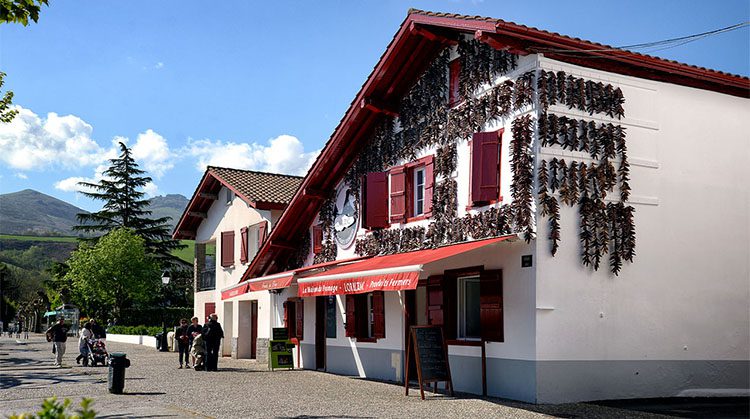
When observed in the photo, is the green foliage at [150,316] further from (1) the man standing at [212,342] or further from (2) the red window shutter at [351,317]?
(2) the red window shutter at [351,317]

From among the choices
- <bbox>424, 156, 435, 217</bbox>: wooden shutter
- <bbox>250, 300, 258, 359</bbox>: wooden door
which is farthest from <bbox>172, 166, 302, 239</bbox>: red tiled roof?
<bbox>424, 156, 435, 217</bbox>: wooden shutter

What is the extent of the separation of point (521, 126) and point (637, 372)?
437 cm

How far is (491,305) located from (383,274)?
188cm

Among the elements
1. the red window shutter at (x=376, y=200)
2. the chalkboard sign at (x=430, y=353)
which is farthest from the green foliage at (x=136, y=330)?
the chalkboard sign at (x=430, y=353)

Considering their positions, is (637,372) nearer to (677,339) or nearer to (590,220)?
(677,339)

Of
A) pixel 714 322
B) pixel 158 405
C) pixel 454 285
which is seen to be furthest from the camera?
pixel 454 285

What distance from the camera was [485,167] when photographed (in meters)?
13.8

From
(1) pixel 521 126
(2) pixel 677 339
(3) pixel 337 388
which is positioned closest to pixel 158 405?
(3) pixel 337 388

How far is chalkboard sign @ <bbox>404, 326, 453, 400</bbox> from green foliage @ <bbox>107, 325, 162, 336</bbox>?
26582 millimetres

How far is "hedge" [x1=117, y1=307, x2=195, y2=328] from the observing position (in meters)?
47.0

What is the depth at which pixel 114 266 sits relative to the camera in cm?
4912

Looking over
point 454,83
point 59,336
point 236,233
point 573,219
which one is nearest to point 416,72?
point 454,83

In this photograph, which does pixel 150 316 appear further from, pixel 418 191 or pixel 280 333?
pixel 418 191

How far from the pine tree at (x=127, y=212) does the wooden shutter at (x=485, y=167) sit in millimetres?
48205
